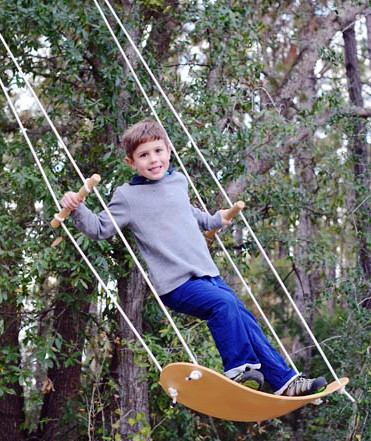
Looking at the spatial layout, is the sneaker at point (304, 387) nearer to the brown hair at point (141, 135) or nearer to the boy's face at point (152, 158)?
the boy's face at point (152, 158)

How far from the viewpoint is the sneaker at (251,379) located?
295 cm

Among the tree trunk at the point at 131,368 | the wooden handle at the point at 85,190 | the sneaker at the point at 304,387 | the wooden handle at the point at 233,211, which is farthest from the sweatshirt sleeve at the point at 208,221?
the tree trunk at the point at 131,368

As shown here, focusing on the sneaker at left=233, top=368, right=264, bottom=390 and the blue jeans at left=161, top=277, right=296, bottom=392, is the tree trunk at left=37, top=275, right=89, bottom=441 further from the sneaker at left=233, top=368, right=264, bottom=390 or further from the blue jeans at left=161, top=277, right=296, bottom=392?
the sneaker at left=233, top=368, right=264, bottom=390

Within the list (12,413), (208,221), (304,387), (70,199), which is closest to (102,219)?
(70,199)

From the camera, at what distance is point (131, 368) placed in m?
5.62

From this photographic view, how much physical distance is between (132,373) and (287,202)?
1622 mm

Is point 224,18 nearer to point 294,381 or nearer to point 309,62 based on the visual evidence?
point 309,62

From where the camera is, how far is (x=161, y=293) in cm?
311

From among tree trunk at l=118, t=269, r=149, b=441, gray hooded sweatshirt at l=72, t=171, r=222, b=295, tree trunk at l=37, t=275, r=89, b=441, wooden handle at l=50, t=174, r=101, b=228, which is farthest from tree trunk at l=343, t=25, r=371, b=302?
wooden handle at l=50, t=174, r=101, b=228

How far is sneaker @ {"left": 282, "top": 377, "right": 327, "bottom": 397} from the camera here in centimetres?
301

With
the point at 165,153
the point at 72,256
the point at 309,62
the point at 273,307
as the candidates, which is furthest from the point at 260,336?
the point at 273,307

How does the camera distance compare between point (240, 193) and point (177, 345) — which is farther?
point (240, 193)

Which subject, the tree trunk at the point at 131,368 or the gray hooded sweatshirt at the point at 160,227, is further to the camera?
the tree trunk at the point at 131,368

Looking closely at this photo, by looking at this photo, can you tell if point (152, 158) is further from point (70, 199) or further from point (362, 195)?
point (362, 195)
